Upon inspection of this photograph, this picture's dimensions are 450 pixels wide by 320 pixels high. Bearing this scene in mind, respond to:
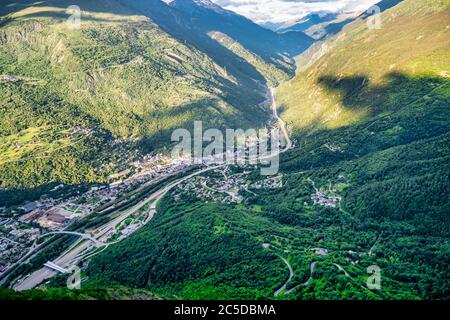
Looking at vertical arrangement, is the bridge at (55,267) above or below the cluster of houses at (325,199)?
below

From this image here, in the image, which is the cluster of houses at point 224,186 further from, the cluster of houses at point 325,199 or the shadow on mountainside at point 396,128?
the shadow on mountainside at point 396,128

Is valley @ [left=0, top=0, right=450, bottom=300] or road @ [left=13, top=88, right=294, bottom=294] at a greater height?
valley @ [left=0, top=0, right=450, bottom=300]

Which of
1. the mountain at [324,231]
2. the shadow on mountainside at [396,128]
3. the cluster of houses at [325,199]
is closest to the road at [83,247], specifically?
the mountain at [324,231]

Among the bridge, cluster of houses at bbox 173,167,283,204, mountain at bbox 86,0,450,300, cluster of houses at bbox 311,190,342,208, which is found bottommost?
the bridge

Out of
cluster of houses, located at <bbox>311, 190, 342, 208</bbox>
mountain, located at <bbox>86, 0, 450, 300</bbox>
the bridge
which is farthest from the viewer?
cluster of houses, located at <bbox>311, 190, 342, 208</bbox>

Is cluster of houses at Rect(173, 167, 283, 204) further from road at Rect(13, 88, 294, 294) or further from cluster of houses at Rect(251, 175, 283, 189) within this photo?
road at Rect(13, 88, 294, 294)

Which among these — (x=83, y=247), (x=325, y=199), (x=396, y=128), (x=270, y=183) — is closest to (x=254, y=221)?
(x=325, y=199)

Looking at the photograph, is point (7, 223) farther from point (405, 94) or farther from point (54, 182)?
point (405, 94)

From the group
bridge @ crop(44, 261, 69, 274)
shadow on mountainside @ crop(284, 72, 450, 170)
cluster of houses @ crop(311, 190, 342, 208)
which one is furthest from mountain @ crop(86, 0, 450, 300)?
bridge @ crop(44, 261, 69, 274)

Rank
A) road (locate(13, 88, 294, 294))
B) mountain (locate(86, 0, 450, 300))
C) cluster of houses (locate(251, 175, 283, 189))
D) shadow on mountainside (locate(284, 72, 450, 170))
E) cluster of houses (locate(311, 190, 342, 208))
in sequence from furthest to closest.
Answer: shadow on mountainside (locate(284, 72, 450, 170)), cluster of houses (locate(251, 175, 283, 189)), cluster of houses (locate(311, 190, 342, 208)), road (locate(13, 88, 294, 294)), mountain (locate(86, 0, 450, 300))
